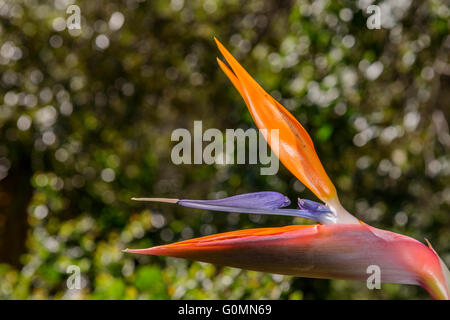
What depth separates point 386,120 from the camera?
1.52 meters

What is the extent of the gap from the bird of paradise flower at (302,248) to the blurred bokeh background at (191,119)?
2.04 ft

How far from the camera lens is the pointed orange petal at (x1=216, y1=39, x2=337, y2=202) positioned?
1.73 feet

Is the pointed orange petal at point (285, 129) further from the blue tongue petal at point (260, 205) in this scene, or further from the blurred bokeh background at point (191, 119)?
the blurred bokeh background at point (191, 119)

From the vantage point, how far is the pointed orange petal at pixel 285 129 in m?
0.53

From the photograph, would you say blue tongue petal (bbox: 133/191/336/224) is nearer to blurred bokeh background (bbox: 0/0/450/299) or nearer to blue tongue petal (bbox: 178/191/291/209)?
blue tongue petal (bbox: 178/191/291/209)

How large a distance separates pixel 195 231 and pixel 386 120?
0.65 metres

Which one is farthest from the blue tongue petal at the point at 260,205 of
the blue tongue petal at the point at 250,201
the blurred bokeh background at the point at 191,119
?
→ the blurred bokeh background at the point at 191,119

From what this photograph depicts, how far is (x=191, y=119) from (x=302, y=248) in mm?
1645

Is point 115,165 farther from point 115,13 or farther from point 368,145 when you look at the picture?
point 368,145

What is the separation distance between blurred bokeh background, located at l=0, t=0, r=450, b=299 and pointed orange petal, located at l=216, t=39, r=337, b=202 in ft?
2.01

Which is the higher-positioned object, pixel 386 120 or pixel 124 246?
pixel 386 120

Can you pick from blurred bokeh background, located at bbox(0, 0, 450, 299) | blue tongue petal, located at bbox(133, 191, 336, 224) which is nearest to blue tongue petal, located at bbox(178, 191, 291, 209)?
blue tongue petal, located at bbox(133, 191, 336, 224)

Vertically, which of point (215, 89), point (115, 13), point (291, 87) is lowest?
point (291, 87)

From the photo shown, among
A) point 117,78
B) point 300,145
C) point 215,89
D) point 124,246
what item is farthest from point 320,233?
point 117,78
